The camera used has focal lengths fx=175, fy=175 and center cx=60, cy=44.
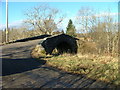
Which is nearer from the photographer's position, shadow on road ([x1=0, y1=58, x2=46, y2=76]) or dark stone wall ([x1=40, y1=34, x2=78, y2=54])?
shadow on road ([x1=0, y1=58, x2=46, y2=76])

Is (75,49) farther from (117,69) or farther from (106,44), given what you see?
(117,69)

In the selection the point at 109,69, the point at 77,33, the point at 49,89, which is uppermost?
the point at 77,33

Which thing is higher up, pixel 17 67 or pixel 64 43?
pixel 64 43

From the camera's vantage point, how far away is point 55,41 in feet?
76.6

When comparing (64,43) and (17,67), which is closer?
(17,67)

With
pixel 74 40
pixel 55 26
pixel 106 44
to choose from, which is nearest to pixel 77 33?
pixel 55 26

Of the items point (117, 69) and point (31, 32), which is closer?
point (117, 69)

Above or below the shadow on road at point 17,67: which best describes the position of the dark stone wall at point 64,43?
above

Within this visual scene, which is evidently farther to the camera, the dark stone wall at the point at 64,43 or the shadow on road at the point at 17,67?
the dark stone wall at the point at 64,43

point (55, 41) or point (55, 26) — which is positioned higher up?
point (55, 26)

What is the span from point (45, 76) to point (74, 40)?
2161cm

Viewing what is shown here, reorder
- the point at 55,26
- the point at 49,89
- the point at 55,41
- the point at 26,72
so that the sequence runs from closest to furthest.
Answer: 1. the point at 49,89
2. the point at 26,72
3. the point at 55,41
4. the point at 55,26

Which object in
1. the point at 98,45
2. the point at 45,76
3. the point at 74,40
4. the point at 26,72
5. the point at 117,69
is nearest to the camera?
the point at 117,69

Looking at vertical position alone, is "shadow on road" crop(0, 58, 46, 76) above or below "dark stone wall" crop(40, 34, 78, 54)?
below
